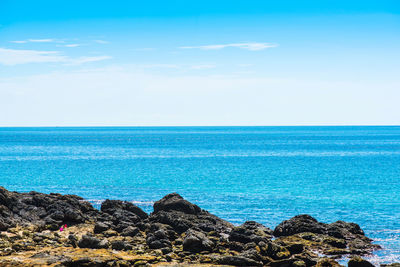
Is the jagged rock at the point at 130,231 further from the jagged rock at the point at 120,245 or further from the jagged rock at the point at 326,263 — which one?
the jagged rock at the point at 326,263

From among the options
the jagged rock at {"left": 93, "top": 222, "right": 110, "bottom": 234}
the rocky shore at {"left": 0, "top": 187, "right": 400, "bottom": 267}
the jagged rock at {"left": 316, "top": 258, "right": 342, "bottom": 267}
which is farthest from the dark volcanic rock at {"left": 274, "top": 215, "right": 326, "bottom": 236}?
the jagged rock at {"left": 93, "top": 222, "right": 110, "bottom": 234}

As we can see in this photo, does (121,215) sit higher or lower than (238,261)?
higher

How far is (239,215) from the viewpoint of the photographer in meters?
45.6

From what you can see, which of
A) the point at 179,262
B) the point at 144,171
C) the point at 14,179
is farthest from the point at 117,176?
the point at 179,262

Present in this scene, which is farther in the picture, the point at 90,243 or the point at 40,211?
the point at 40,211

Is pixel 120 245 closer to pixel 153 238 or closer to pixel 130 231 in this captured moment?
pixel 153 238

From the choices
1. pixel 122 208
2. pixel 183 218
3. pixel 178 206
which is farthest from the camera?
pixel 122 208

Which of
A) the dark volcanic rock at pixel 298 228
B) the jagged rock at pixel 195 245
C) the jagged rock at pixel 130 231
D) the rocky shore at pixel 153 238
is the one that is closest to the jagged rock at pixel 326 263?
the rocky shore at pixel 153 238

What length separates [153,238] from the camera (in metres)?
28.5

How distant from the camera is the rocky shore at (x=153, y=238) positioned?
24.9 meters

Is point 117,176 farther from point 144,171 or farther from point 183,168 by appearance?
point 183,168

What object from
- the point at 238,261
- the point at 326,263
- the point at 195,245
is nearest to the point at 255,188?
the point at 195,245

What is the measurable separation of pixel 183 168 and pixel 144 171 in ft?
34.2

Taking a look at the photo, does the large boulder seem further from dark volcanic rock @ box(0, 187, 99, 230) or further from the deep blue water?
dark volcanic rock @ box(0, 187, 99, 230)
